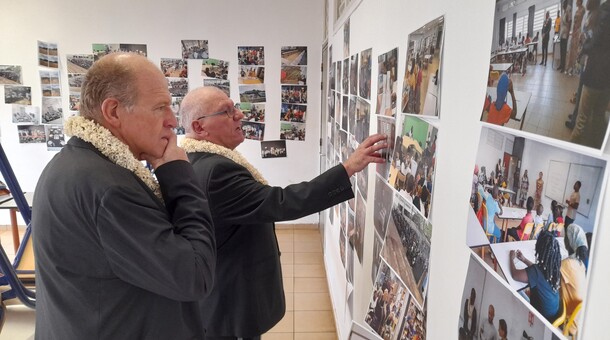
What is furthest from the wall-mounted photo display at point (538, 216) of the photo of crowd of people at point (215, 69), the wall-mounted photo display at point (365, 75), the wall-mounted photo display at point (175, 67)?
the wall-mounted photo display at point (175, 67)

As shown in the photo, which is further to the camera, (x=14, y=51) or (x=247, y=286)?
(x=14, y=51)

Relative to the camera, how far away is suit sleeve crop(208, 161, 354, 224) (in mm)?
1447

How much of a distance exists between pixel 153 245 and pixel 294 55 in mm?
3993

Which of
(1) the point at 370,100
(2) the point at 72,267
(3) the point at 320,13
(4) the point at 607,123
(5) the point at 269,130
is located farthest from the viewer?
(5) the point at 269,130

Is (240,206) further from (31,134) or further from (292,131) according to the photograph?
(31,134)

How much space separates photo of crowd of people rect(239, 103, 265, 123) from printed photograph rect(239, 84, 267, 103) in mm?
44

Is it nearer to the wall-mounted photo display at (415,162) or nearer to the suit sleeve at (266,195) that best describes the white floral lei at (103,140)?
the suit sleeve at (266,195)

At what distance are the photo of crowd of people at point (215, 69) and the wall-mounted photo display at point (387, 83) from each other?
11.3ft

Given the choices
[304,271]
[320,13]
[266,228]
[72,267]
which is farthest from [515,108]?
[320,13]

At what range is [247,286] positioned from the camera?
1.67m

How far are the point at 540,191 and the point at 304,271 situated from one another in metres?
3.61

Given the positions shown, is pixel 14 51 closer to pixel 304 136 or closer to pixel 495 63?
pixel 304 136

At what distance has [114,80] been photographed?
979mm

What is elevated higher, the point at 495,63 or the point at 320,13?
the point at 320,13
